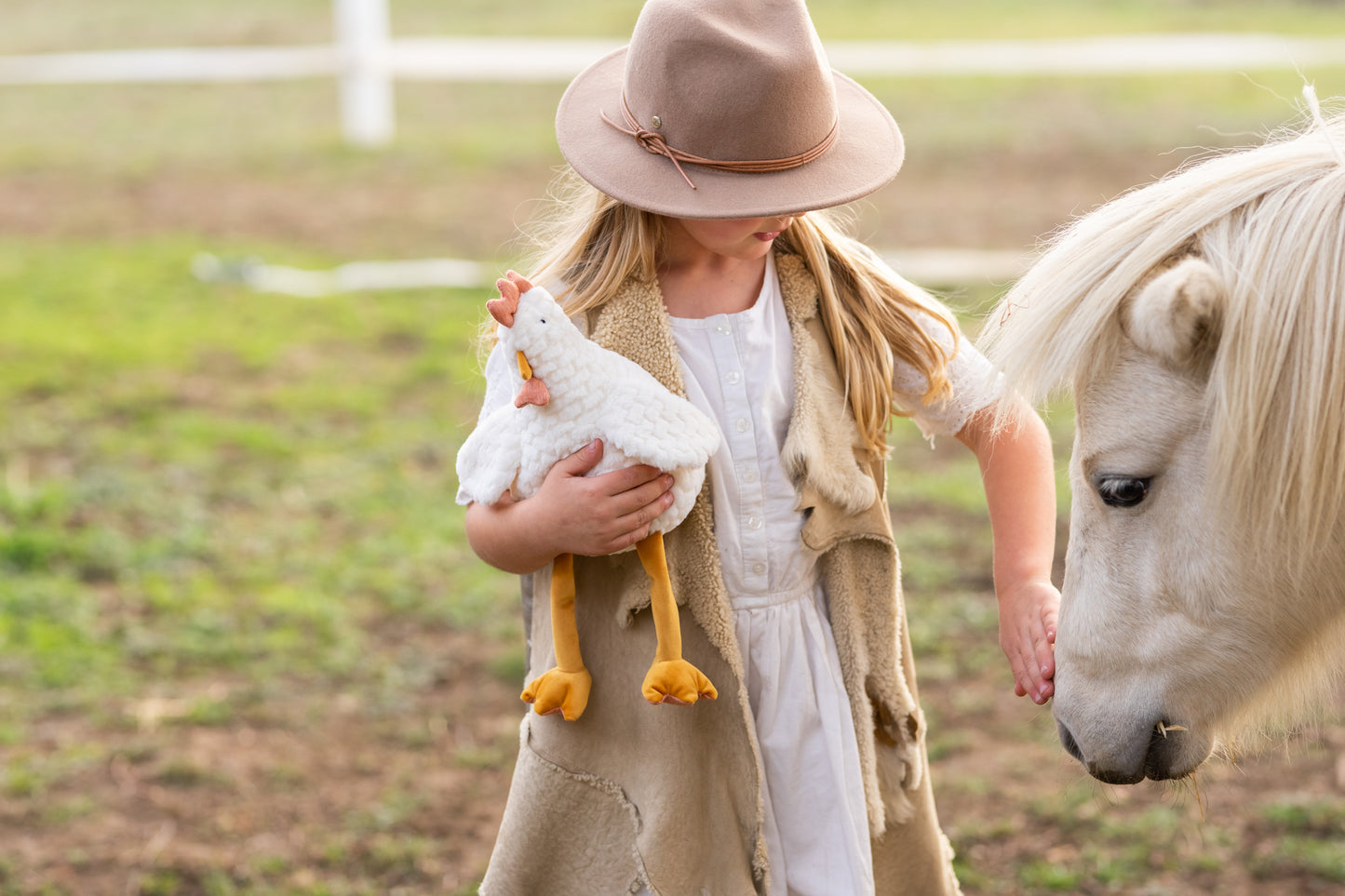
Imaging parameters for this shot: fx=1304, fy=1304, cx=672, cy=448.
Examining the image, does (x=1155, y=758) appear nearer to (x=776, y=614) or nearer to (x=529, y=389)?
(x=776, y=614)

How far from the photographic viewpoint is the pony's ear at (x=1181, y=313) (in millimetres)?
1335

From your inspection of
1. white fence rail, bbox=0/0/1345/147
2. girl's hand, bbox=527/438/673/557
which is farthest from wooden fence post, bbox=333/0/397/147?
girl's hand, bbox=527/438/673/557

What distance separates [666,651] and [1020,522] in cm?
56

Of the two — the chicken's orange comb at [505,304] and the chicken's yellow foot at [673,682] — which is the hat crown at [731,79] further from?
the chicken's yellow foot at [673,682]

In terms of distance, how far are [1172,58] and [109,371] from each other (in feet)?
33.4

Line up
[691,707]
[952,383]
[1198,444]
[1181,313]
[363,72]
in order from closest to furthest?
1. [1181,313]
2. [1198,444]
3. [691,707]
4. [952,383]
5. [363,72]

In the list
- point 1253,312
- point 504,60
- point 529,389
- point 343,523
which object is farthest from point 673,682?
point 504,60

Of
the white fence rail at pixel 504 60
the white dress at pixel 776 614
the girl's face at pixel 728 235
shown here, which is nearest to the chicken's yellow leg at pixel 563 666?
the white dress at pixel 776 614

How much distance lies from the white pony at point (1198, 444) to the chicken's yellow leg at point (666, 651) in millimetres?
463

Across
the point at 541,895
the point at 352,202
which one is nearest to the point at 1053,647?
the point at 541,895

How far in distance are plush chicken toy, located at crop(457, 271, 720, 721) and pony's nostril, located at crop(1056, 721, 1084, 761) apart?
0.46m

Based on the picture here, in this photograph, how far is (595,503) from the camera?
1511 millimetres

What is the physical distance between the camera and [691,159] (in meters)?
1.55

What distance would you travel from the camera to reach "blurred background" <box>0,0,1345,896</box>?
297 centimetres
